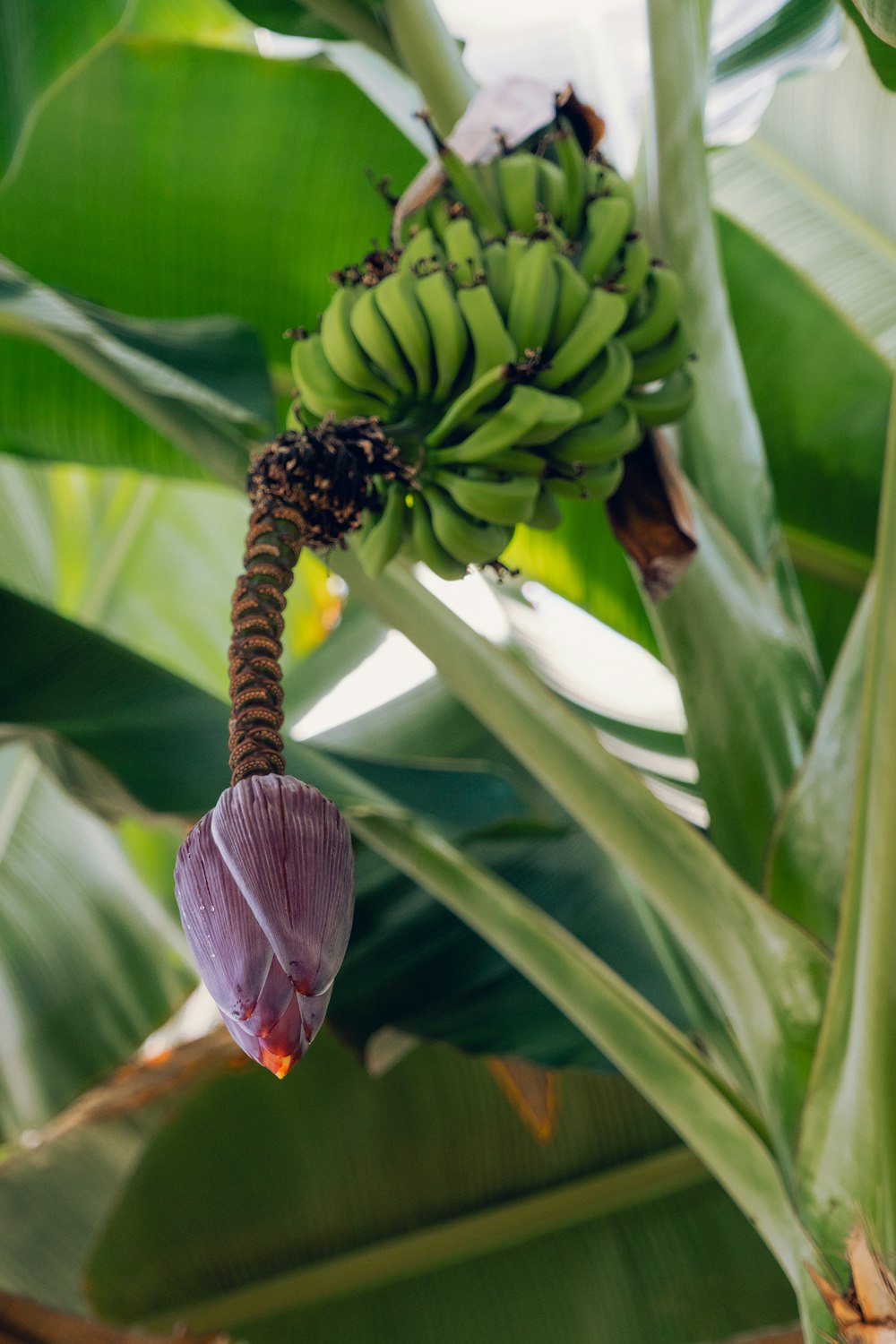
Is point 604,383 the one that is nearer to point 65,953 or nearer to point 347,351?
point 347,351

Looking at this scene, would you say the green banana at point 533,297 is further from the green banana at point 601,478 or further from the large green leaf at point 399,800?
the large green leaf at point 399,800

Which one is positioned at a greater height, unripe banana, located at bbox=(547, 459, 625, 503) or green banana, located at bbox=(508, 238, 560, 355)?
green banana, located at bbox=(508, 238, 560, 355)

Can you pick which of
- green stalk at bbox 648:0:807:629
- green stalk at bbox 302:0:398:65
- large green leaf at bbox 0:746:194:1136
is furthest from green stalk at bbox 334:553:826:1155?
large green leaf at bbox 0:746:194:1136

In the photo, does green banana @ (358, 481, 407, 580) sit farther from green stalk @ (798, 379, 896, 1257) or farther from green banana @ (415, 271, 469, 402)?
green stalk @ (798, 379, 896, 1257)

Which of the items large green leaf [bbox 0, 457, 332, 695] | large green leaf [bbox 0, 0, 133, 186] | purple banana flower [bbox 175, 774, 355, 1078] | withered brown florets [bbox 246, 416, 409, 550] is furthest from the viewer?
large green leaf [bbox 0, 457, 332, 695]

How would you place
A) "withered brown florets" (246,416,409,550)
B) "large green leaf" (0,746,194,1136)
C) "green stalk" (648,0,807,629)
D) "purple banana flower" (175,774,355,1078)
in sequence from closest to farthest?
"purple banana flower" (175,774,355,1078) → "withered brown florets" (246,416,409,550) → "green stalk" (648,0,807,629) → "large green leaf" (0,746,194,1136)

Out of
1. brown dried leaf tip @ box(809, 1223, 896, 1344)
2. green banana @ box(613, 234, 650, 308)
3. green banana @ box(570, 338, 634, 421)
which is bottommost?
brown dried leaf tip @ box(809, 1223, 896, 1344)

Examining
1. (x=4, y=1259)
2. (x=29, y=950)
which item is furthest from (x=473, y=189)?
(x=4, y=1259)

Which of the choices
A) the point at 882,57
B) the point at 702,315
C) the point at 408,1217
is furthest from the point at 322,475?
the point at 408,1217

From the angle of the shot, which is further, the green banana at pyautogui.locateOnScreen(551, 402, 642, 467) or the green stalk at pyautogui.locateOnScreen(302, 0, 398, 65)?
the green stalk at pyautogui.locateOnScreen(302, 0, 398, 65)
